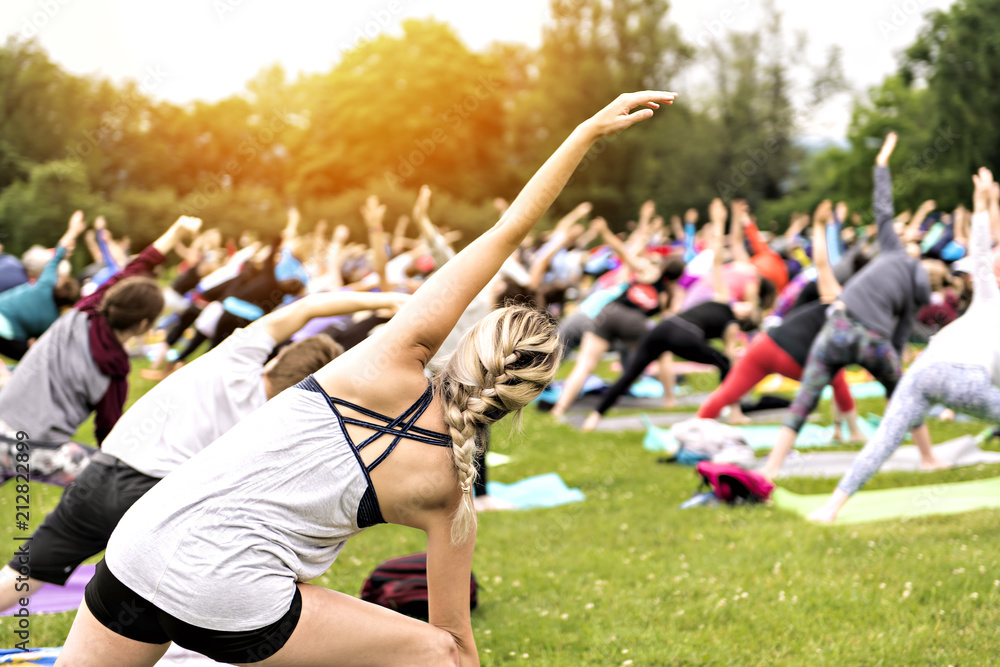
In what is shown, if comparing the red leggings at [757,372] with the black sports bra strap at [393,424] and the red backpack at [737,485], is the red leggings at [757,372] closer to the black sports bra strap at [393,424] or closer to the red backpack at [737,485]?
the red backpack at [737,485]

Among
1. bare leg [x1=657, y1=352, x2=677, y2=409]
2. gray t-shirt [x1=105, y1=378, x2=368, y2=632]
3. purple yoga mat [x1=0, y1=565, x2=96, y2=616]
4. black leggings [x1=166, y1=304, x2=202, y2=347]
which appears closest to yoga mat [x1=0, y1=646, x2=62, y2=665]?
purple yoga mat [x1=0, y1=565, x2=96, y2=616]

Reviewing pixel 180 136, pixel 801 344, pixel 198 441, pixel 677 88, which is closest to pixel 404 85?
pixel 180 136

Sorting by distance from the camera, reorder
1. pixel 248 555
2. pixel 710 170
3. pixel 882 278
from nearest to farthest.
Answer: pixel 248 555 < pixel 882 278 < pixel 710 170

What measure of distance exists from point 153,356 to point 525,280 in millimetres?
8317

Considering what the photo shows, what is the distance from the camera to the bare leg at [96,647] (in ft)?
7.13

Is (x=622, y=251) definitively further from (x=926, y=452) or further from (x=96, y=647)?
(x=96, y=647)

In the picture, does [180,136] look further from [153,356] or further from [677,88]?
[153,356]

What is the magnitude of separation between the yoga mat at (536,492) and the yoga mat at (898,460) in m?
1.80

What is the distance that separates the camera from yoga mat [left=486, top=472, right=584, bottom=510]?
22.3ft

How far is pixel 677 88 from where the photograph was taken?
41.9m

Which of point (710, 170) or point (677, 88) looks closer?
point (710, 170)

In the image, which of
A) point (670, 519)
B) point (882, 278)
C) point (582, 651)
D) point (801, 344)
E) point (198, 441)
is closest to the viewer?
point (198, 441)

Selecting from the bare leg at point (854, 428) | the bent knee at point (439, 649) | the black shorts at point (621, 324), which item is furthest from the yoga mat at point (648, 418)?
the bent knee at point (439, 649)

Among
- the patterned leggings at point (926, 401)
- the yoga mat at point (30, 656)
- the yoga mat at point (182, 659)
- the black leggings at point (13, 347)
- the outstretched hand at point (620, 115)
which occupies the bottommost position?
the patterned leggings at point (926, 401)
